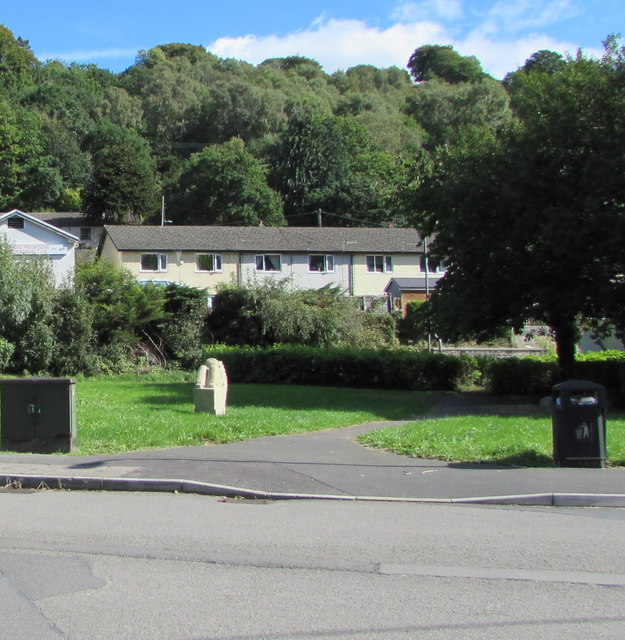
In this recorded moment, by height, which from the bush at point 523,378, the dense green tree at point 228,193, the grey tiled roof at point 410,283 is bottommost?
the bush at point 523,378

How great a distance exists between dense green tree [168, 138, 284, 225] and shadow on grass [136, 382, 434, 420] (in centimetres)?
5111

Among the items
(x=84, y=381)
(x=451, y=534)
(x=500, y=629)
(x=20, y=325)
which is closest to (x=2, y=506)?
(x=451, y=534)

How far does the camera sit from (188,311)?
35875 millimetres

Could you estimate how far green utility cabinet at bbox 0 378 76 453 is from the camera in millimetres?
12703

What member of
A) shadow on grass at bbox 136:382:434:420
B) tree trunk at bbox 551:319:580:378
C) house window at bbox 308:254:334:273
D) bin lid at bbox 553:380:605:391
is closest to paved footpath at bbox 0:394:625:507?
bin lid at bbox 553:380:605:391

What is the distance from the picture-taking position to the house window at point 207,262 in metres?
55.8

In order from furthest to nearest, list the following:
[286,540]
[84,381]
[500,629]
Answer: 1. [84,381]
2. [286,540]
3. [500,629]

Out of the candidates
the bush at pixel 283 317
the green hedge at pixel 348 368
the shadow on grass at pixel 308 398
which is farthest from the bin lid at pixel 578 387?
the bush at pixel 283 317

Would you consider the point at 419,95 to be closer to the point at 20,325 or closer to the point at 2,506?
the point at 20,325

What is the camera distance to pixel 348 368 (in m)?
27.2

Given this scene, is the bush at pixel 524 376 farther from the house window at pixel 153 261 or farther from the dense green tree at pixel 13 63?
the dense green tree at pixel 13 63

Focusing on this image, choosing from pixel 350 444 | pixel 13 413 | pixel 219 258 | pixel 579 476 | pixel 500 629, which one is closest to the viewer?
pixel 500 629

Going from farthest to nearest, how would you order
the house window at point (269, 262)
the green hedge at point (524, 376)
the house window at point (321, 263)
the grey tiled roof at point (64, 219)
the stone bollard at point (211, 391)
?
the grey tiled roof at point (64, 219)
the house window at point (321, 263)
the house window at point (269, 262)
the green hedge at point (524, 376)
the stone bollard at point (211, 391)

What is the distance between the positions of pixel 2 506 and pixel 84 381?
71.0 feet
